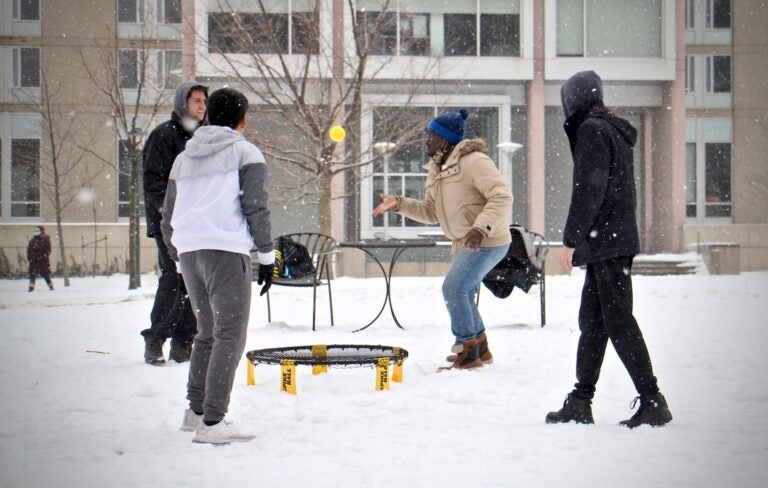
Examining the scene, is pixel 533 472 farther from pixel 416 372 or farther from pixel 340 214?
pixel 340 214

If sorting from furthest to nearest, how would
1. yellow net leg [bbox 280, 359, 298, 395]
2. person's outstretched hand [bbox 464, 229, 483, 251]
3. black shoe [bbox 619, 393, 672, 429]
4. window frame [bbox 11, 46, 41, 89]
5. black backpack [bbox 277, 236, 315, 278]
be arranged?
1. window frame [bbox 11, 46, 41, 89]
2. black backpack [bbox 277, 236, 315, 278]
3. person's outstretched hand [bbox 464, 229, 483, 251]
4. yellow net leg [bbox 280, 359, 298, 395]
5. black shoe [bbox 619, 393, 672, 429]

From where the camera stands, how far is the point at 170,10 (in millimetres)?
29250

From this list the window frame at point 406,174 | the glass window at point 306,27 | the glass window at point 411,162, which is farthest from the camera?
the glass window at point 411,162

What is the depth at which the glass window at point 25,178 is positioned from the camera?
27328 mm

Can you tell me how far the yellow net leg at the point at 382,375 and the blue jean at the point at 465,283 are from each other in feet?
3.18

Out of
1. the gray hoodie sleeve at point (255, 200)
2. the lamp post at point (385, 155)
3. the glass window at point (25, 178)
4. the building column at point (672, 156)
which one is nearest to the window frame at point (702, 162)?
the building column at point (672, 156)

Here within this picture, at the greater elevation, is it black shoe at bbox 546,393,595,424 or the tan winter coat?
the tan winter coat

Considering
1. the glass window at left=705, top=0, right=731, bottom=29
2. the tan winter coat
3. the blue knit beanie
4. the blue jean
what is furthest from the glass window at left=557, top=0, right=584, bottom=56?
the blue jean

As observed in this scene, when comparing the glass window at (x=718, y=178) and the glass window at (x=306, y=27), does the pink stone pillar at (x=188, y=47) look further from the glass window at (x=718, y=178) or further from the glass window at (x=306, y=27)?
the glass window at (x=718, y=178)

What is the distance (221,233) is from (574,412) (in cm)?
200

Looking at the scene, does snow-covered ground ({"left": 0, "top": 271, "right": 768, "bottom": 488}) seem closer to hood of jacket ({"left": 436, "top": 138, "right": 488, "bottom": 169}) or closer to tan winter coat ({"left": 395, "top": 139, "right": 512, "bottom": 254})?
tan winter coat ({"left": 395, "top": 139, "right": 512, "bottom": 254})

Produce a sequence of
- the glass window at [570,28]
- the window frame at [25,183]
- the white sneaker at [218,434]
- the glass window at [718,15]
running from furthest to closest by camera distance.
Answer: the glass window at [718,15]
the window frame at [25,183]
the glass window at [570,28]
the white sneaker at [218,434]

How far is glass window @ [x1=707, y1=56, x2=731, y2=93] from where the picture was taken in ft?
96.7

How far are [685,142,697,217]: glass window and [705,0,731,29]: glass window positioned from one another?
4581 mm
